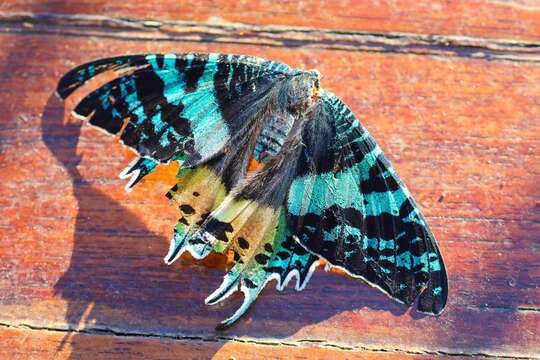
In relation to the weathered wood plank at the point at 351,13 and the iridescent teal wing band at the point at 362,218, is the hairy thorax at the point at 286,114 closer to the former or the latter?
the iridescent teal wing band at the point at 362,218

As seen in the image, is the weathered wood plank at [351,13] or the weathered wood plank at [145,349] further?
the weathered wood plank at [351,13]

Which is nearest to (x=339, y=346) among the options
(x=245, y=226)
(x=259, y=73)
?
(x=245, y=226)

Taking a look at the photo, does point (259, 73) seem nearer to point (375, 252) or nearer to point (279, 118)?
point (279, 118)

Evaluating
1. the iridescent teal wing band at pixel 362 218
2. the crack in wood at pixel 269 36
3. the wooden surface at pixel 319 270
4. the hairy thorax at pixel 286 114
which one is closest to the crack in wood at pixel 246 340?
the wooden surface at pixel 319 270

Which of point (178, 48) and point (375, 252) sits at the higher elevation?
point (178, 48)

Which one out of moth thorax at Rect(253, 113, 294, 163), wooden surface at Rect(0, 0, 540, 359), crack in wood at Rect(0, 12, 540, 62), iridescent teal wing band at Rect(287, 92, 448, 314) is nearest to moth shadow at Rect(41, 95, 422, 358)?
wooden surface at Rect(0, 0, 540, 359)

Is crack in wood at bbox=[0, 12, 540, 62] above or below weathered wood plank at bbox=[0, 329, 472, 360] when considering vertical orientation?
above

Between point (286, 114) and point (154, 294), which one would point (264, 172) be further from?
point (154, 294)

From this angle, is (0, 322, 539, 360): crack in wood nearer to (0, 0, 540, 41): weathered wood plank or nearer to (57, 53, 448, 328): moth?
(57, 53, 448, 328): moth
